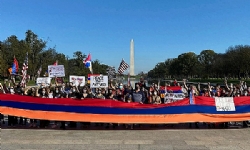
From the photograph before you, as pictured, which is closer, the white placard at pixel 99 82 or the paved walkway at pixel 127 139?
the paved walkway at pixel 127 139

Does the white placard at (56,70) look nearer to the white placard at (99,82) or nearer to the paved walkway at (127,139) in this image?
the white placard at (99,82)

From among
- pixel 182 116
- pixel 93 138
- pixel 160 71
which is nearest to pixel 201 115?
pixel 182 116

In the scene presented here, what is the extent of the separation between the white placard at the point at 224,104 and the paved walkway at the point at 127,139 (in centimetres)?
96

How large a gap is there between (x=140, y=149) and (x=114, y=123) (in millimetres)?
4101

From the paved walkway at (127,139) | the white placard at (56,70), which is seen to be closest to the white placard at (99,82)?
the paved walkway at (127,139)

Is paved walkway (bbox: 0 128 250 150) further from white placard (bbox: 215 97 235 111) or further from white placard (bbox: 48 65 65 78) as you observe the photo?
white placard (bbox: 48 65 65 78)

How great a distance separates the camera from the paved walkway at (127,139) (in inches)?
335

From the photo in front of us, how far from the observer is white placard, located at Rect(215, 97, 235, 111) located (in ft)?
39.4

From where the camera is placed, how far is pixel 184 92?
16.7m

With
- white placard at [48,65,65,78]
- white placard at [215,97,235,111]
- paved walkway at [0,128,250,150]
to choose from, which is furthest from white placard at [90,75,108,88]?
white placard at [215,97,235,111]

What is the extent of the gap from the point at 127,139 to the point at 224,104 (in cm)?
519

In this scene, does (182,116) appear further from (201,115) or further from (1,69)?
(1,69)

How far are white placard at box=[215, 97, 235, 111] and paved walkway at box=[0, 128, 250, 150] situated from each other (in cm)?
96

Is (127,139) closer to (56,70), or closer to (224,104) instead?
(224,104)
